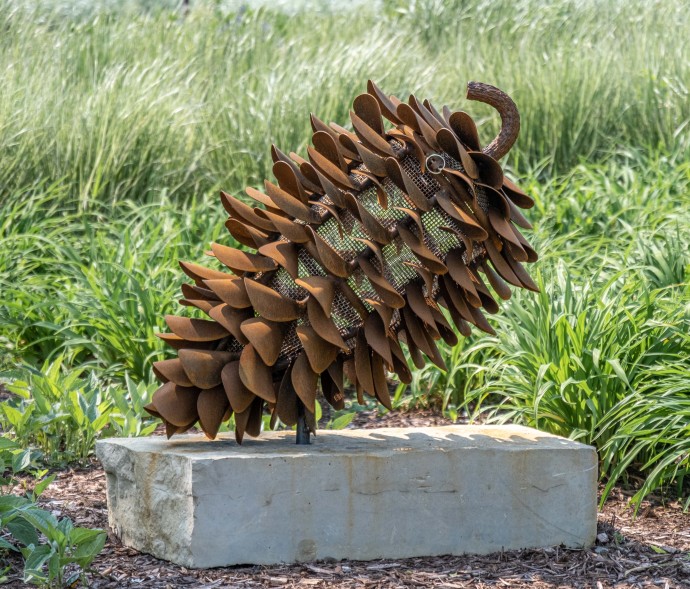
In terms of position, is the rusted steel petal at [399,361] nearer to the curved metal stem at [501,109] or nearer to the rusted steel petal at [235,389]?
the rusted steel petal at [235,389]

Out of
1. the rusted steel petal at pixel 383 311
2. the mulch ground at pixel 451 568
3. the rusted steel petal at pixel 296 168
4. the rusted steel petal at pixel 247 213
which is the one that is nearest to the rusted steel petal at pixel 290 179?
the rusted steel petal at pixel 296 168

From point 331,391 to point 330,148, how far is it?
698mm

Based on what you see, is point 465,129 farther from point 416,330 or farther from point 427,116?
point 416,330

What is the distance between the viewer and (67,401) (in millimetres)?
3377

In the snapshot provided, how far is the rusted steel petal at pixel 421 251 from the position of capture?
8.07 ft

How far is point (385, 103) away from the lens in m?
2.64

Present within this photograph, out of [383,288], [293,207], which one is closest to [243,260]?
[293,207]

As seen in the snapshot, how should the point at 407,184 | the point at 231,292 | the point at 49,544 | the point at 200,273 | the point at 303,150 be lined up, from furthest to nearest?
1. the point at 303,150
2. the point at 200,273
3. the point at 231,292
4. the point at 407,184
5. the point at 49,544

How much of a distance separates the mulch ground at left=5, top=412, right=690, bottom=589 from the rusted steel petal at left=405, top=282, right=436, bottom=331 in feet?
2.21

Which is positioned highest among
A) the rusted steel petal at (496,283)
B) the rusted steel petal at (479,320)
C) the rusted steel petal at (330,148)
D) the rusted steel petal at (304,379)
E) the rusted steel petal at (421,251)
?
the rusted steel petal at (330,148)

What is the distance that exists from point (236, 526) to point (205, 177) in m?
4.05

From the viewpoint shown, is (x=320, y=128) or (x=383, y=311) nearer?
(x=383, y=311)

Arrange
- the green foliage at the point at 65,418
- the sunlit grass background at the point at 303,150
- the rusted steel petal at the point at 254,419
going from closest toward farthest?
the rusted steel petal at the point at 254,419 → the green foliage at the point at 65,418 → the sunlit grass background at the point at 303,150

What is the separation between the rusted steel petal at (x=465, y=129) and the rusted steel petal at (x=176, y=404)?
1.00 meters
